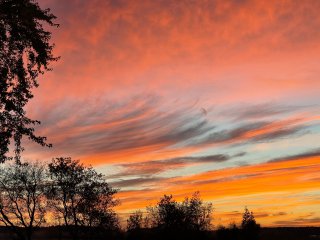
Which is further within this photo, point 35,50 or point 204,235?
point 204,235

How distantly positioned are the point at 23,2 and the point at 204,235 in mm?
101019

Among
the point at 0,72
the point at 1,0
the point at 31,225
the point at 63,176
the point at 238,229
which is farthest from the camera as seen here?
the point at 238,229

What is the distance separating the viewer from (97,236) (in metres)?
94.2

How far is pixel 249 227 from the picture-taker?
152 m

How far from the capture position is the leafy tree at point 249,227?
147 m

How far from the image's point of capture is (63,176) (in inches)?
3602

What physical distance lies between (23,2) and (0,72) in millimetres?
4487

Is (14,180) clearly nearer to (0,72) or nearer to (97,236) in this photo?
(97,236)

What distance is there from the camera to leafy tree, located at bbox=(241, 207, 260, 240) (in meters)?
147

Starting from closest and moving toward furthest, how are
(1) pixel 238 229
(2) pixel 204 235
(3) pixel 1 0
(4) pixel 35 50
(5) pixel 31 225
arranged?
(3) pixel 1 0
(4) pixel 35 50
(5) pixel 31 225
(2) pixel 204 235
(1) pixel 238 229

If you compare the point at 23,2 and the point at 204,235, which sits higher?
the point at 23,2

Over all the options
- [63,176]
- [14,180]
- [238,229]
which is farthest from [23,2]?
[238,229]

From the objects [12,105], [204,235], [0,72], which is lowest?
[204,235]

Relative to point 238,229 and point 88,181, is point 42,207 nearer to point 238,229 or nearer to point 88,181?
point 88,181
